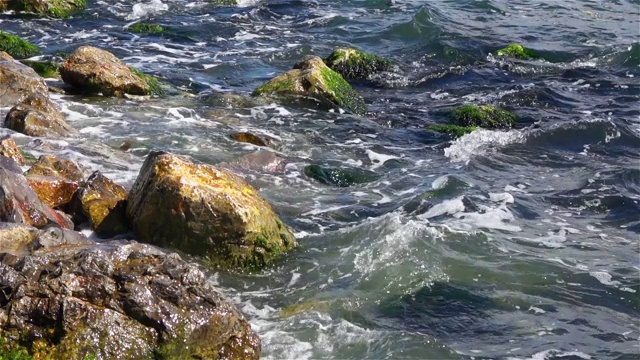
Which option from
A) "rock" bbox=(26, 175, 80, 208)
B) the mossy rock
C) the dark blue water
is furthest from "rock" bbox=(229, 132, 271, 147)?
the mossy rock

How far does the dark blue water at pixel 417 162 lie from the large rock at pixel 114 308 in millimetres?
819

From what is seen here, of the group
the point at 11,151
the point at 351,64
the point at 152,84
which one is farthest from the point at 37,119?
the point at 351,64

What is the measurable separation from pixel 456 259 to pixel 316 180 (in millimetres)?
3013

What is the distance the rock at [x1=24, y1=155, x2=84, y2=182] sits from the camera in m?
10.0

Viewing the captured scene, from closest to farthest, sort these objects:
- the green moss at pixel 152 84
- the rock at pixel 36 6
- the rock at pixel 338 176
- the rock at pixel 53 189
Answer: the rock at pixel 53 189 < the rock at pixel 338 176 < the green moss at pixel 152 84 < the rock at pixel 36 6

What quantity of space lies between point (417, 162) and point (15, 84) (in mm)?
6530

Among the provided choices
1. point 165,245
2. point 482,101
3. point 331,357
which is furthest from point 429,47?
point 331,357

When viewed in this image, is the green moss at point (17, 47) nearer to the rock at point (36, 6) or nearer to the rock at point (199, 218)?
the rock at point (36, 6)

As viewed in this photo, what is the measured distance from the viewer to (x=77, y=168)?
410 inches

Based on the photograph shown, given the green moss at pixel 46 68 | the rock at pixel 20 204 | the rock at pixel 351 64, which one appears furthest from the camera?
the rock at pixel 351 64

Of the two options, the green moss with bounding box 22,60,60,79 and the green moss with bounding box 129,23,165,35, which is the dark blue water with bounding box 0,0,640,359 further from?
the green moss with bounding box 22,60,60,79

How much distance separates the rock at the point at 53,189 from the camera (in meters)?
9.41

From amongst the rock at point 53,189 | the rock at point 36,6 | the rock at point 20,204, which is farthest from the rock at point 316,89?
the rock at point 36,6

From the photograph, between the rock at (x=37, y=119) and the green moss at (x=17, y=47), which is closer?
the rock at (x=37, y=119)
